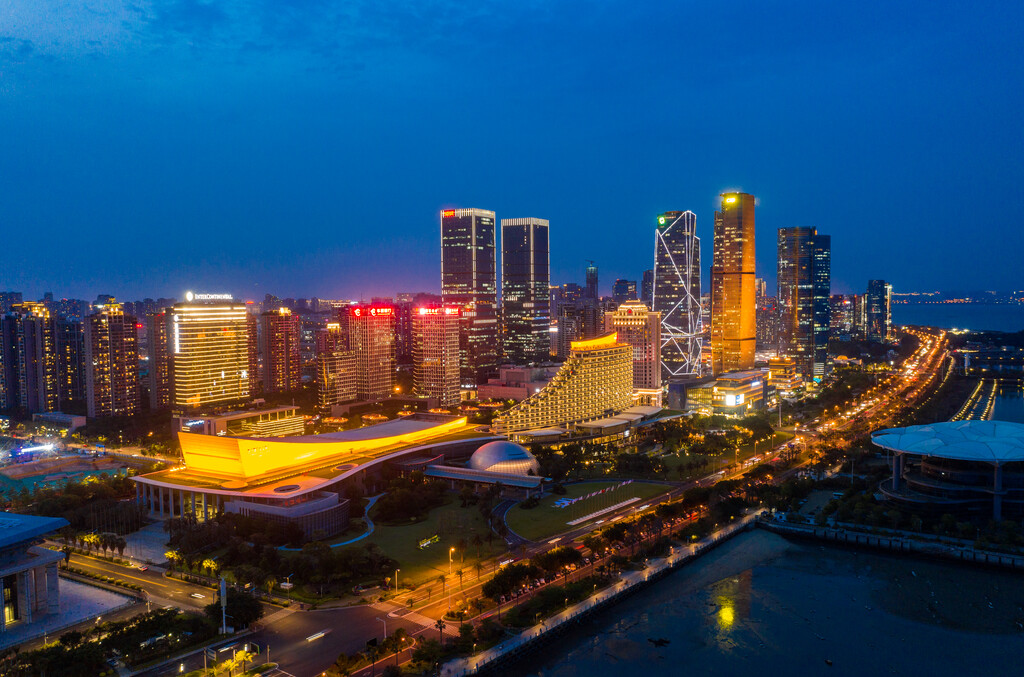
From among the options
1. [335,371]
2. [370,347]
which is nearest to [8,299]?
[335,371]

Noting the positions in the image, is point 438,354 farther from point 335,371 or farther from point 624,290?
point 624,290

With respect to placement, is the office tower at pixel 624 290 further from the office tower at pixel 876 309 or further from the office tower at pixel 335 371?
the office tower at pixel 335 371

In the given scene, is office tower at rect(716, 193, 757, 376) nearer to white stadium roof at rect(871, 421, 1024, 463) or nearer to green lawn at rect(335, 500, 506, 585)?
white stadium roof at rect(871, 421, 1024, 463)

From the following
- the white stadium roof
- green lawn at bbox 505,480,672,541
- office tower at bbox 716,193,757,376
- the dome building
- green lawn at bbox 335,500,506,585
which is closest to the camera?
green lawn at bbox 335,500,506,585

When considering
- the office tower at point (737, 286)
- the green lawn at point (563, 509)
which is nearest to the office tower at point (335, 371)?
the green lawn at point (563, 509)

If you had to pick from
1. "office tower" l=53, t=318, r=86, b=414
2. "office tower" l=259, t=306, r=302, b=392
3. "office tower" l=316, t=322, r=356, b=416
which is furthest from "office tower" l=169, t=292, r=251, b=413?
"office tower" l=53, t=318, r=86, b=414

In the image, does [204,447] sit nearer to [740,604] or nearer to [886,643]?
[740,604]
